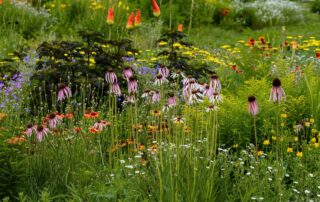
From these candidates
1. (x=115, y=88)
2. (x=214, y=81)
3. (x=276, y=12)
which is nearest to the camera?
(x=214, y=81)

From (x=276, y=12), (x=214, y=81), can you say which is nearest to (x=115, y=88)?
(x=214, y=81)

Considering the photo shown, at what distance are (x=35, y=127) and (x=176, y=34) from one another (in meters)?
2.60

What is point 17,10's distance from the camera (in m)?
10.2

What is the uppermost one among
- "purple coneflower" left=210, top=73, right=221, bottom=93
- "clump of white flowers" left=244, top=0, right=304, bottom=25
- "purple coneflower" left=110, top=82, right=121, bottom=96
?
"clump of white flowers" left=244, top=0, right=304, bottom=25

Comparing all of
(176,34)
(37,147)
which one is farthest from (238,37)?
(37,147)

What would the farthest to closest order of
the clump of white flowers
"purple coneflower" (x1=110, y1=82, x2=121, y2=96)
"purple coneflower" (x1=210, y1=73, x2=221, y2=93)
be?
1. the clump of white flowers
2. "purple coneflower" (x1=110, y1=82, x2=121, y2=96)
3. "purple coneflower" (x1=210, y1=73, x2=221, y2=93)

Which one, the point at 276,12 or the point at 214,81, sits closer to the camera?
the point at 214,81

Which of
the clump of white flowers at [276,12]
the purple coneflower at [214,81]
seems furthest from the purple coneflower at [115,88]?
the clump of white flowers at [276,12]

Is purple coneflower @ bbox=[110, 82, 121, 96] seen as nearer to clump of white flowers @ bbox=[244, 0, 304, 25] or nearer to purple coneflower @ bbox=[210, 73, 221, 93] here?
purple coneflower @ bbox=[210, 73, 221, 93]

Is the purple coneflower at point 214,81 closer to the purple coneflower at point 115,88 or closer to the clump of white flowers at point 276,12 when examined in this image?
the purple coneflower at point 115,88

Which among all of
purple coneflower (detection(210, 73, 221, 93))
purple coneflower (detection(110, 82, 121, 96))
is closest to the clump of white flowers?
purple coneflower (detection(110, 82, 121, 96))

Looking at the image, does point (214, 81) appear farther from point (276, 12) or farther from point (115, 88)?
point (276, 12)

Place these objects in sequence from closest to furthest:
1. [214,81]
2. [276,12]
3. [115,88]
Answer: [214,81] < [115,88] < [276,12]

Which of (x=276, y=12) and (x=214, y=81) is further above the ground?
(x=276, y=12)
